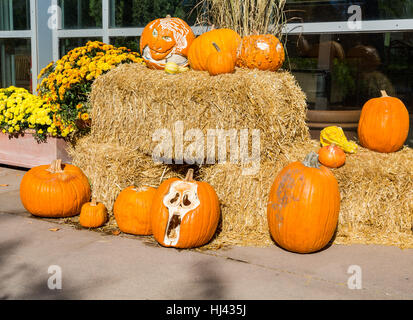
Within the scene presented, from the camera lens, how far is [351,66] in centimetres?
469

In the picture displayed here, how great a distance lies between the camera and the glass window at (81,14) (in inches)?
239

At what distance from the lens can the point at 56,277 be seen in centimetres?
271

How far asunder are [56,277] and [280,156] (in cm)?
192

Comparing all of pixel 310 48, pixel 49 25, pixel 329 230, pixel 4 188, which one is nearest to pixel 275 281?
pixel 329 230

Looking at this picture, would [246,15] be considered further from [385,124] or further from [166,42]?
[385,124]

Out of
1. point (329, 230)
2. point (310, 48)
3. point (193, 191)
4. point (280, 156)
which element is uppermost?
point (310, 48)

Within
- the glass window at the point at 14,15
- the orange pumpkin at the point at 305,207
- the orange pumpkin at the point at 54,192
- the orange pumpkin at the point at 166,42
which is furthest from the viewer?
the glass window at the point at 14,15

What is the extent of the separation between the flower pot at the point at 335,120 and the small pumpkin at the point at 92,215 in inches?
96.3

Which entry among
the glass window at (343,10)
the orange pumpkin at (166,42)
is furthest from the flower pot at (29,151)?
the glass window at (343,10)

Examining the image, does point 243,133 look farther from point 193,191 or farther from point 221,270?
point 221,270

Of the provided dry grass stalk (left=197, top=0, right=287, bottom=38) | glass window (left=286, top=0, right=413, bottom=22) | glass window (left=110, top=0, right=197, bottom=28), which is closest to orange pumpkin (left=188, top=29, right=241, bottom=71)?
dry grass stalk (left=197, top=0, right=287, bottom=38)

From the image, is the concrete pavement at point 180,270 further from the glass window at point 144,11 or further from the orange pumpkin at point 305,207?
the glass window at point 144,11

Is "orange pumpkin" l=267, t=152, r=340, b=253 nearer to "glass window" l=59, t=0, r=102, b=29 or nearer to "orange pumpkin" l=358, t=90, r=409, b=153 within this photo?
"orange pumpkin" l=358, t=90, r=409, b=153

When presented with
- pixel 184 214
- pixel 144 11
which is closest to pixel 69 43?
pixel 144 11
